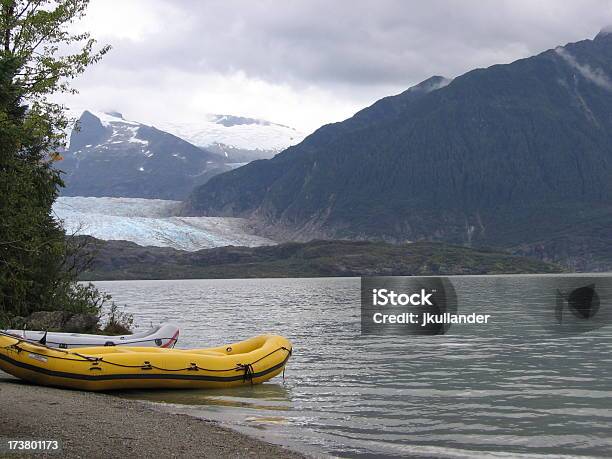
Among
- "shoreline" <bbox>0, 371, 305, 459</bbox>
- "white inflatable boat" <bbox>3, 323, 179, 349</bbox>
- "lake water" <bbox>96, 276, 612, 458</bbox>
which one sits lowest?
"lake water" <bbox>96, 276, 612, 458</bbox>

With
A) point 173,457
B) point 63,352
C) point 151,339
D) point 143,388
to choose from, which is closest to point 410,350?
point 151,339

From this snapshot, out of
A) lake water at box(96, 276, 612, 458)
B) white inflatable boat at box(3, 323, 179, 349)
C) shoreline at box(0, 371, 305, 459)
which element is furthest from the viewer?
white inflatable boat at box(3, 323, 179, 349)

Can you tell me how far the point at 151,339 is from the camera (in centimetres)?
2695

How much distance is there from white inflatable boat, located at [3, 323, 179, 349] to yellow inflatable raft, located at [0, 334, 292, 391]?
146cm

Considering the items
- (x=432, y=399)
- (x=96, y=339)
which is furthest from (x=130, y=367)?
(x=432, y=399)

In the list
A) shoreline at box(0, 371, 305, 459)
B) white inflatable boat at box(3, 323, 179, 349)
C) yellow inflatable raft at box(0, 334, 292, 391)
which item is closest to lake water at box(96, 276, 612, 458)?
yellow inflatable raft at box(0, 334, 292, 391)

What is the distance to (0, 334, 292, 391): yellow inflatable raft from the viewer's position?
2086cm

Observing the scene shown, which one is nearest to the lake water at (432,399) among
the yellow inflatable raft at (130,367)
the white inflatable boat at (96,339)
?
the yellow inflatable raft at (130,367)

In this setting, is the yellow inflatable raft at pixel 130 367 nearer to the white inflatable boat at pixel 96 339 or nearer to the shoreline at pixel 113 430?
the white inflatable boat at pixel 96 339

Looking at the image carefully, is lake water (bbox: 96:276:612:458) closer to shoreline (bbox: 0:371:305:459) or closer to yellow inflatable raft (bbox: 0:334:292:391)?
yellow inflatable raft (bbox: 0:334:292:391)

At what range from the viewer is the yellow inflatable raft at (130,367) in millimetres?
20859

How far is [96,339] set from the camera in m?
25.3

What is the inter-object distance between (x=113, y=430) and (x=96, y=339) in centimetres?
1145

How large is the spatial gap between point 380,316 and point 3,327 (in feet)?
135
